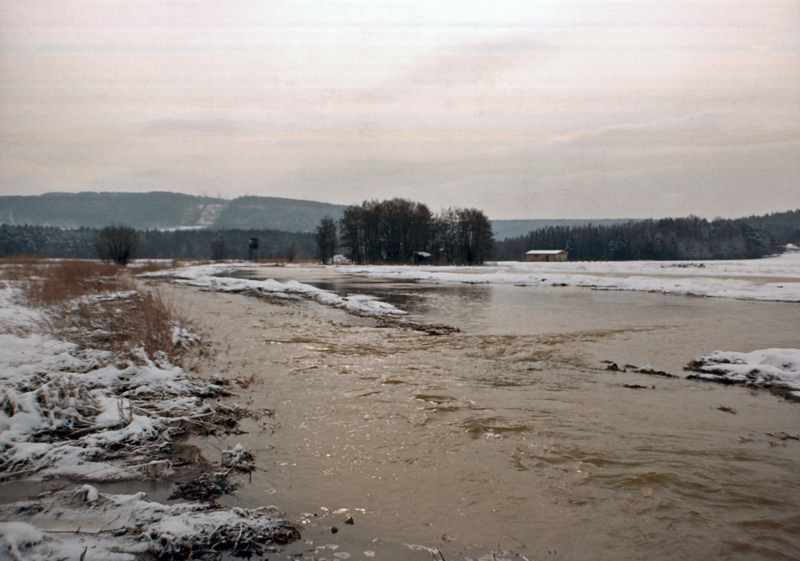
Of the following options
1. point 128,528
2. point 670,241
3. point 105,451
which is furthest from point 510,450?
point 670,241

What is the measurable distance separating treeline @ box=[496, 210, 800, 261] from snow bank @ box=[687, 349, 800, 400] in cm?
11741

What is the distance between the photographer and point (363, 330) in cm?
1335

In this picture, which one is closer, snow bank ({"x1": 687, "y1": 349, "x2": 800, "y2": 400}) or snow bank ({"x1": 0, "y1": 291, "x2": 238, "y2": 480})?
snow bank ({"x1": 0, "y1": 291, "x2": 238, "y2": 480})

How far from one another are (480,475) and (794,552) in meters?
2.48

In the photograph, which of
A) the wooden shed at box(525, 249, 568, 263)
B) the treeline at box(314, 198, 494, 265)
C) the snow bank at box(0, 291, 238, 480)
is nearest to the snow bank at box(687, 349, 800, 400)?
the snow bank at box(0, 291, 238, 480)

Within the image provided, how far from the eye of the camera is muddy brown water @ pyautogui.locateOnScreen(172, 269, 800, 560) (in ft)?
11.8

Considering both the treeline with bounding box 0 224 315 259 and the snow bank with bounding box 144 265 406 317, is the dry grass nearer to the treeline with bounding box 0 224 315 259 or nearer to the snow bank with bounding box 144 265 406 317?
the snow bank with bounding box 144 265 406 317

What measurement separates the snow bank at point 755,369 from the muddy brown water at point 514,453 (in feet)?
1.58

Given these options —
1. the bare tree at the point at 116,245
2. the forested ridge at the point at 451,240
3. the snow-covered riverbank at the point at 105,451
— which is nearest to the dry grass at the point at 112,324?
the snow-covered riverbank at the point at 105,451

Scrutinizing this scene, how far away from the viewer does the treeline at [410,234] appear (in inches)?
3228

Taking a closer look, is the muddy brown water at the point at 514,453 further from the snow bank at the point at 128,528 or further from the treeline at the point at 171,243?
the treeline at the point at 171,243

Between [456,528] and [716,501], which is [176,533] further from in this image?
[716,501]

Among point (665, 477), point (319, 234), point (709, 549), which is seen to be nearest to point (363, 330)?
point (665, 477)

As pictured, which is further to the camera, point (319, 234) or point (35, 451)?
point (319, 234)
